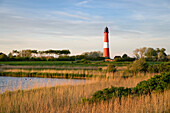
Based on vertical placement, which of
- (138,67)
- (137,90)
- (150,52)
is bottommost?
(137,90)

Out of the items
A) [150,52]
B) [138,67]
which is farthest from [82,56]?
[138,67]

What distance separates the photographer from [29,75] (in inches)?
915

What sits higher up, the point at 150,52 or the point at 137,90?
the point at 150,52

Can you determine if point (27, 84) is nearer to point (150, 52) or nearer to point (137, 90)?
point (137, 90)

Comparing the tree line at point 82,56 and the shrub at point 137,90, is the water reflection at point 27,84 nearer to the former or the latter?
the shrub at point 137,90

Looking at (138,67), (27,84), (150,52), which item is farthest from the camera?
(150,52)

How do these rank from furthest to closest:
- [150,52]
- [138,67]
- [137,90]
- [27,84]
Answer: [150,52] < [138,67] < [27,84] < [137,90]

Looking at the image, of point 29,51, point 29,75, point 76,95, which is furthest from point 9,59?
point 76,95

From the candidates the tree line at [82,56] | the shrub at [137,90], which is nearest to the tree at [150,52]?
the tree line at [82,56]

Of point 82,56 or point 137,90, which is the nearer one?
point 137,90

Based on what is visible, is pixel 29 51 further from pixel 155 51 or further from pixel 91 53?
pixel 155 51

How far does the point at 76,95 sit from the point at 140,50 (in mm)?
67966

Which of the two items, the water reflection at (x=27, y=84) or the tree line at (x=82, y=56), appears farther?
the tree line at (x=82, y=56)

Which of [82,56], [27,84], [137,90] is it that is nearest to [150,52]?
[82,56]
